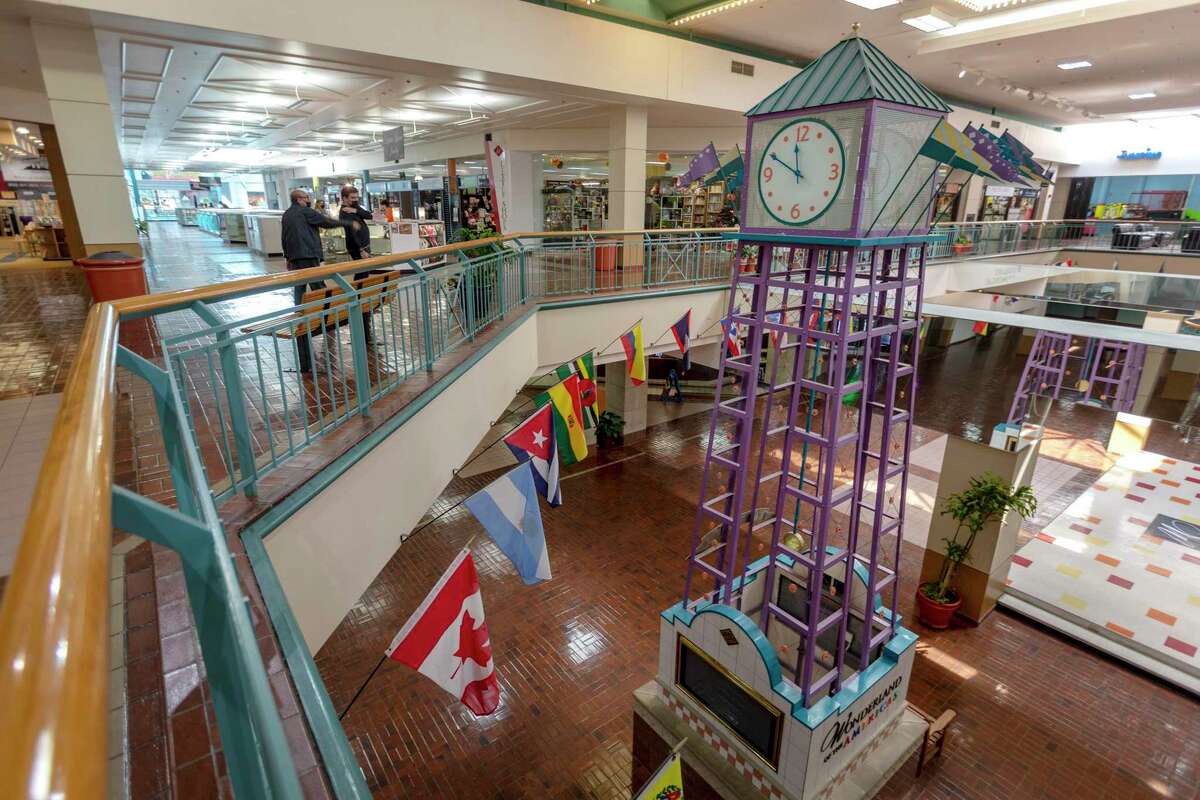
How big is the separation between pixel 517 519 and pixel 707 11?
27.2 feet

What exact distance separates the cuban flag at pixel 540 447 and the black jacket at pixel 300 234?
2767mm

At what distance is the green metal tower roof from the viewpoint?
11.5 ft

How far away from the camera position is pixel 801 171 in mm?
3859

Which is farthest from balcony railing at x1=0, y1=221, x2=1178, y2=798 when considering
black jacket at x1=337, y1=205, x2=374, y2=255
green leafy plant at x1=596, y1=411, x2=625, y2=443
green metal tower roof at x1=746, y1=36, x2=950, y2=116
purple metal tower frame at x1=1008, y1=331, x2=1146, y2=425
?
green leafy plant at x1=596, y1=411, x2=625, y2=443

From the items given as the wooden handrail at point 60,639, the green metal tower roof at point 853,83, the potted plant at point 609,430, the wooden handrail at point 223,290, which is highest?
the green metal tower roof at point 853,83

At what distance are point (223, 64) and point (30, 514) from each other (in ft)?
32.0

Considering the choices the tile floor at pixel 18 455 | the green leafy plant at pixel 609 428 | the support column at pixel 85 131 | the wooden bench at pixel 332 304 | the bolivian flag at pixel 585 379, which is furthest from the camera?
the green leafy plant at pixel 609 428

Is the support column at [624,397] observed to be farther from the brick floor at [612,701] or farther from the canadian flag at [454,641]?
the canadian flag at [454,641]

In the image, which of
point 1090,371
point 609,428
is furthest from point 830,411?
point 609,428

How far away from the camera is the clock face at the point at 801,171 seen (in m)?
3.69

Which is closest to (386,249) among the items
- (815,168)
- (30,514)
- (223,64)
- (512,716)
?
(223,64)

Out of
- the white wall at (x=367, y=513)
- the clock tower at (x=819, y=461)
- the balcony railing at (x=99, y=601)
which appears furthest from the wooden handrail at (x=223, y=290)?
the clock tower at (x=819, y=461)

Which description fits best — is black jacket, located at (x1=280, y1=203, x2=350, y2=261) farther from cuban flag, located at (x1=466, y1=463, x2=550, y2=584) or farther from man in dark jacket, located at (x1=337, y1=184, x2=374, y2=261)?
cuban flag, located at (x1=466, y1=463, x2=550, y2=584)

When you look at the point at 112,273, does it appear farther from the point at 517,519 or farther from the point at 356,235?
the point at 517,519
